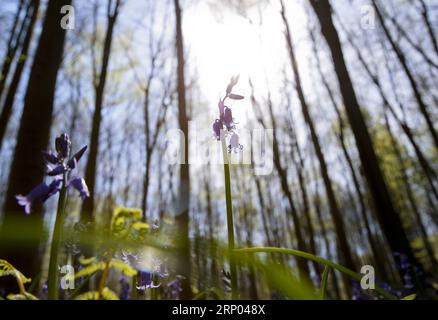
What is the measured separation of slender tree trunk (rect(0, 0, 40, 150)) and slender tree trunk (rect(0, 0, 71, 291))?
341 centimetres

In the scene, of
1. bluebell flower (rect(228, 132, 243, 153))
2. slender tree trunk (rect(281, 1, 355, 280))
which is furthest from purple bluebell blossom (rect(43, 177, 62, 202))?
slender tree trunk (rect(281, 1, 355, 280))

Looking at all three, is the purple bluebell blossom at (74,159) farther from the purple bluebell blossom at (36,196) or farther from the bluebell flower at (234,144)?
the bluebell flower at (234,144)

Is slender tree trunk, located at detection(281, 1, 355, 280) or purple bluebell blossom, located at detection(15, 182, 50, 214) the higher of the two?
slender tree trunk, located at detection(281, 1, 355, 280)

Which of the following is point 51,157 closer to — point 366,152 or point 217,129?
point 217,129

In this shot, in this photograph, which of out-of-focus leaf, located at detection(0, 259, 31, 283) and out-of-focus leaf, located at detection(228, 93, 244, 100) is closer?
out-of-focus leaf, located at detection(0, 259, 31, 283)

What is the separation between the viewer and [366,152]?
573cm

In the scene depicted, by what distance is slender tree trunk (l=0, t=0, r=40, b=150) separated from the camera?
727 centimetres

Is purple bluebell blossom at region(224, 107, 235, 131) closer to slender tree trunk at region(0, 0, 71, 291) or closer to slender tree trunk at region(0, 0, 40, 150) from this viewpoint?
slender tree trunk at region(0, 0, 71, 291)

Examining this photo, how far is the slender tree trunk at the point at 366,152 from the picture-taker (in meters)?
5.27

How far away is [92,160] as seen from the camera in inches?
306
